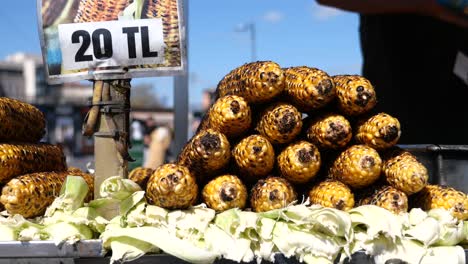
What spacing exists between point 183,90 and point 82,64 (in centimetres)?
228

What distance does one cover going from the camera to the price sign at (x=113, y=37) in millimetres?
2432

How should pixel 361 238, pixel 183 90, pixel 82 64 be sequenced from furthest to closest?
pixel 183 90 < pixel 82 64 < pixel 361 238

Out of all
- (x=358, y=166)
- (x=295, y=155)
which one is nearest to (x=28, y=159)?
(x=295, y=155)

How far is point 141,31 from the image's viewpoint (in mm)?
2420

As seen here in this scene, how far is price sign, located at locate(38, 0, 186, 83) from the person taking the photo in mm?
2432

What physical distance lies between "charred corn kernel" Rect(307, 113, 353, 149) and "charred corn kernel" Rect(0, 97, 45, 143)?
153cm

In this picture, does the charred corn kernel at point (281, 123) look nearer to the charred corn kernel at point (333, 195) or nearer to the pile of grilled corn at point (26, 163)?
the charred corn kernel at point (333, 195)

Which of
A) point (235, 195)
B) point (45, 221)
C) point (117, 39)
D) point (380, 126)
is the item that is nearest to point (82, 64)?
point (117, 39)

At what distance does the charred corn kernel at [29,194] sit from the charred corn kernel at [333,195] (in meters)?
1.24

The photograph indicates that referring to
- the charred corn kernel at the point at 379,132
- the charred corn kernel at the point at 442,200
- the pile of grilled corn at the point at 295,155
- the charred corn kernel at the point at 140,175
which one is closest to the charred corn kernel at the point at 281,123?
the pile of grilled corn at the point at 295,155

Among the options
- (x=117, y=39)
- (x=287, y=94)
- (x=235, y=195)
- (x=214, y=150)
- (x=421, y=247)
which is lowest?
(x=421, y=247)

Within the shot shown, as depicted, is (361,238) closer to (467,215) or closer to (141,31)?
(467,215)

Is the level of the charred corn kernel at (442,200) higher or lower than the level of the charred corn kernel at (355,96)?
lower

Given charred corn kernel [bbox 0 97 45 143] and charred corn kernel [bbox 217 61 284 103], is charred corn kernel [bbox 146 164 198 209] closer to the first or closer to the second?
charred corn kernel [bbox 217 61 284 103]
